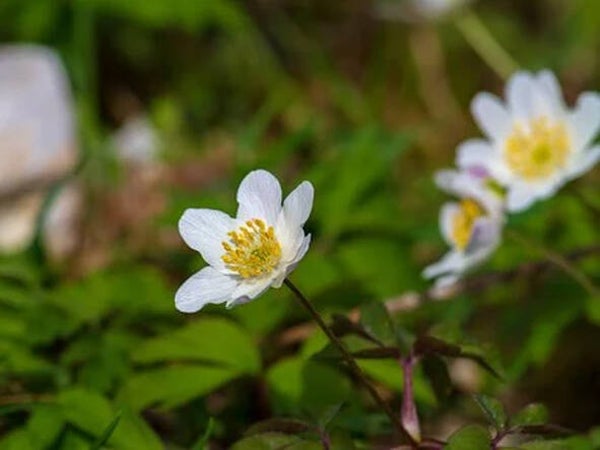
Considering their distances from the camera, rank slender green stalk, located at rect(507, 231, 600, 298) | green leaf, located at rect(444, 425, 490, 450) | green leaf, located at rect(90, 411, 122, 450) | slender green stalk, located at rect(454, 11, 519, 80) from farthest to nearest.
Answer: slender green stalk, located at rect(454, 11, 519, 80), slender green stalk, located at rect(507, 231, 600, 298), green leaf, located at rect(90, 411, 122, 450), green leaf, located at rect(444, 425, 490, 450)

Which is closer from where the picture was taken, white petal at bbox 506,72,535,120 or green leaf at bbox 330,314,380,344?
green leaf at bbox 330,314,380,344

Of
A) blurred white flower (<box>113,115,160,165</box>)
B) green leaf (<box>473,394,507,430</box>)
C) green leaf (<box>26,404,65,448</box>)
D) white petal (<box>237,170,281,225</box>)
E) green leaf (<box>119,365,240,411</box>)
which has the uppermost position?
blurred white flower (<box>113,115,160,165</box>)

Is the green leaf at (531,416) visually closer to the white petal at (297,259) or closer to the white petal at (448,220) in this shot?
the white petal at (297,259)

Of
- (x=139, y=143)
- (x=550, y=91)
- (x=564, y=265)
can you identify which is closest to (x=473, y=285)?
(x=564, y=265)

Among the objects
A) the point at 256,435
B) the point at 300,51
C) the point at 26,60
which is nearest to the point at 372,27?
the point at 300,51

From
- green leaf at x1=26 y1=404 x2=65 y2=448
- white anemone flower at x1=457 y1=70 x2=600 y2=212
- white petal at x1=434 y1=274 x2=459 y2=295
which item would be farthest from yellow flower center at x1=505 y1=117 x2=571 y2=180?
green leaf at x1=26 y1=404 x2=65 y2=448

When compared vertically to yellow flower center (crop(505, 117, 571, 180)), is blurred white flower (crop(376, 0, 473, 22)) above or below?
above

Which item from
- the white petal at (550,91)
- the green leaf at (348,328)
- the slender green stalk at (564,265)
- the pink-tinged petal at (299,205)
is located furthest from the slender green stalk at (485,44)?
the pink-tinged petal at (299,205)

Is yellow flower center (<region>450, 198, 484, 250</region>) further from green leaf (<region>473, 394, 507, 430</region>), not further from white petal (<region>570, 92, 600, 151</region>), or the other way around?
green leaf (<region>473, 394, 507, 430</region>)
